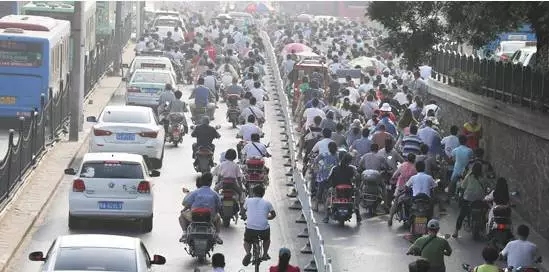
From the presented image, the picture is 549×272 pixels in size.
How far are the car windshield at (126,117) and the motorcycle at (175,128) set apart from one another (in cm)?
461

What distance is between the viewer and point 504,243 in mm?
25812

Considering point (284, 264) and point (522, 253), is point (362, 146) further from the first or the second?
point (284, 264)

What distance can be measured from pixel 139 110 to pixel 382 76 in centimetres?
1950

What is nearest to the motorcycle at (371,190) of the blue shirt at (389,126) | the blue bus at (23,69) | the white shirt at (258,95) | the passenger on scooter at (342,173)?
the passenger on scooter at (342,173)

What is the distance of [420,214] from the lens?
91.3 feet

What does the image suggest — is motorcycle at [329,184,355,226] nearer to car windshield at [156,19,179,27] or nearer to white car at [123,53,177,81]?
white car at [123,53,177,81]

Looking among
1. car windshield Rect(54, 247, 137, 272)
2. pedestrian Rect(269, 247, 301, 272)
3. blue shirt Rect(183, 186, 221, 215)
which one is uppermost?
car windshield Rect(54, 247, 137, 272)

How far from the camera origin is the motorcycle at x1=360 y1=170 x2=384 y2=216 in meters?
30.4

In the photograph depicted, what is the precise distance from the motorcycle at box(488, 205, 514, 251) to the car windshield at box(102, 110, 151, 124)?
37.3 feet

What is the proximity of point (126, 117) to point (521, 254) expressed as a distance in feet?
50.5

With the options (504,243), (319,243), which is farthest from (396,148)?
(319,243)

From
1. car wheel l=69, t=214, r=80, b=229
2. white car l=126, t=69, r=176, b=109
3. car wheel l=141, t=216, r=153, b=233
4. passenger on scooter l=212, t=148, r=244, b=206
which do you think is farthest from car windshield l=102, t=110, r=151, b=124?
white car l=126, t=69, r=176, b=109

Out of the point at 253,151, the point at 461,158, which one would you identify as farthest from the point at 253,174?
the point at 461,158

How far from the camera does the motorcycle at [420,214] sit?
2784 cm
